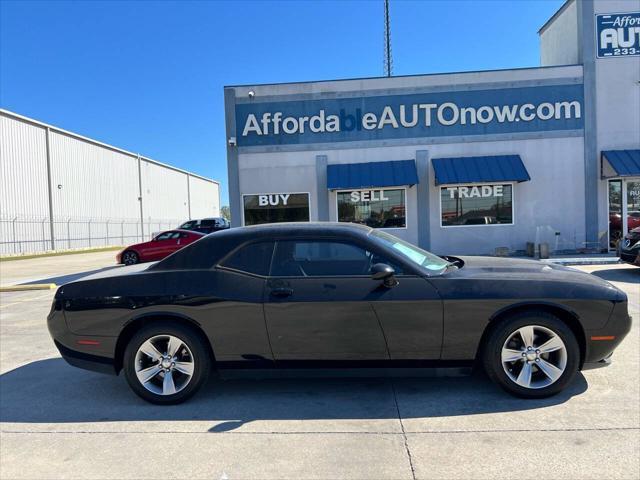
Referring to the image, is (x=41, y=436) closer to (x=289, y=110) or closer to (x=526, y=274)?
(x=526, y=274)

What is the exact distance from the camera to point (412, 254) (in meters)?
4.22

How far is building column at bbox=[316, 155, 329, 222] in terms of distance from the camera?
50.0 ft

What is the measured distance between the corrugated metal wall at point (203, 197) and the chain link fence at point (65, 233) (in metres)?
15.6

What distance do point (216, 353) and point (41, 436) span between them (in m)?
1.43

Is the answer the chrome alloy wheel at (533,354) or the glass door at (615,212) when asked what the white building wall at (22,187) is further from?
the chrome alloy wheel at (533,354)

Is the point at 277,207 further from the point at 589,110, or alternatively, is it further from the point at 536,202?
the point at 589,110

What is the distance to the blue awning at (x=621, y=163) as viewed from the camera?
1378cm

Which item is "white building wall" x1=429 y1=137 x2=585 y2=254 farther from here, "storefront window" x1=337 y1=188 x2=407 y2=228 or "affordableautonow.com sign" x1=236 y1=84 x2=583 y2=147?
"storefront window" x1=337 y1=188 x2=407 y2=228

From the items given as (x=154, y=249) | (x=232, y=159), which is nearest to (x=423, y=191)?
(x=232, y=159)

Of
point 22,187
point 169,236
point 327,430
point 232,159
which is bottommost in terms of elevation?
point 327,430

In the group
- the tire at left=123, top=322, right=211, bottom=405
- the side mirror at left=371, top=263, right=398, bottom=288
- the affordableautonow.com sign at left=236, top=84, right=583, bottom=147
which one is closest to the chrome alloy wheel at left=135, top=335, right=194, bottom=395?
the tire at left=123, top=322, right=211, bottom=405

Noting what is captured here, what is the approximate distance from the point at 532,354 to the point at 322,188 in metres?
12.0

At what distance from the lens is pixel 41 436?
137 inches

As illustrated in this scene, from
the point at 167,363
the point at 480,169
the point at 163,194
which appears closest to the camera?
the point at 167,363
